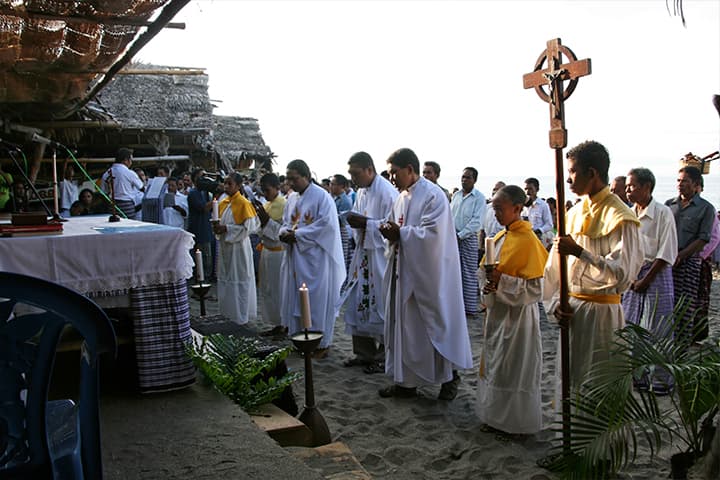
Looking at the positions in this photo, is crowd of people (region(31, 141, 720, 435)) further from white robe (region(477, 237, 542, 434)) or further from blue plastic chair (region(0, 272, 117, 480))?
blue plastic chair (region(0, 272, 117, 480))

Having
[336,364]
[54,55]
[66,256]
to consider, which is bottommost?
[336,364]

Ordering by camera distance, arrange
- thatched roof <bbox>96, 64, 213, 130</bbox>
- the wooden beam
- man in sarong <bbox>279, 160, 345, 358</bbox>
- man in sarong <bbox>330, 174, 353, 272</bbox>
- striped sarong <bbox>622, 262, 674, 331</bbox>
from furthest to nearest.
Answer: thatched roof <bbox>96, 64, 213, 130</bbox>, man in sarong <bbox>330, 174, 353, 272</bbox>, man in sarong <bbox>279, 160, 345, 358</bbox>, striped sarong <bbox>622, 262, 674, 331</bbox>, the wooden beam

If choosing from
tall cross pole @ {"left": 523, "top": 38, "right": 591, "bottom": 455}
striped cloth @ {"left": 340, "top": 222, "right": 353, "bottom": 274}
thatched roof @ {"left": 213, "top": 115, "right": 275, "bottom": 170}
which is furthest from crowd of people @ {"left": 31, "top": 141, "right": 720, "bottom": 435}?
thatched roof @ {"left": 213, "top": 115, "right": 275, "bottom": 170}

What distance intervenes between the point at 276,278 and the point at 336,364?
1.93 m

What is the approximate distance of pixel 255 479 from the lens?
272 centimetres

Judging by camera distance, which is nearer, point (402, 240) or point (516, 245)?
point (516, 245)

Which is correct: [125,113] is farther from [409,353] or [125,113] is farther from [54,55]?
[409,353]

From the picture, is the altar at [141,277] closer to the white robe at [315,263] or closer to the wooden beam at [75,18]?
the wooden beam at [75,18]

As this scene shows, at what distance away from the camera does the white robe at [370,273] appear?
6355 millimetres

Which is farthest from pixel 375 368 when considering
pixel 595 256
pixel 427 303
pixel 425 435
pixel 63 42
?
pixel 63 42

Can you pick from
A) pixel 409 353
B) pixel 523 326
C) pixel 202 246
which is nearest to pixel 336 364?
pixel 409 353

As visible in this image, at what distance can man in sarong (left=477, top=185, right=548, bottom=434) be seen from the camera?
14.2 feet

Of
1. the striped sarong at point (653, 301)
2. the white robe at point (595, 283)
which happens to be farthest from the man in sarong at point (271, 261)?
the white robe at point (595, 283)

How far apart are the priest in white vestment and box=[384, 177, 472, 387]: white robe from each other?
11.9 ft
